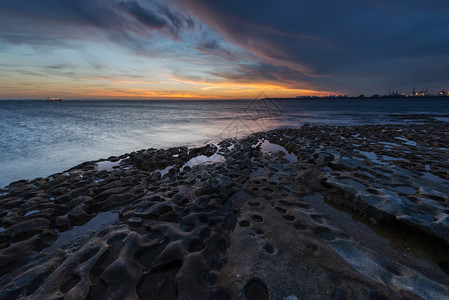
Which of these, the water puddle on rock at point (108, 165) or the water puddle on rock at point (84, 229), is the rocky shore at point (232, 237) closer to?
the water puddle on rock at point (84, 229)

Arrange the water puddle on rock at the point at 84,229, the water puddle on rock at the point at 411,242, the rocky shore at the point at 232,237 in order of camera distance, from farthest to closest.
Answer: the water puddle on rock at the point at 84,229, the water puddle on rock at the point at 411,242, the rocky shore at the point at 232,237

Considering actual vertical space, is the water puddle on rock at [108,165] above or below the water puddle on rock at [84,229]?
below

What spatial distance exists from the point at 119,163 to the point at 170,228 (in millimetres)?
8304

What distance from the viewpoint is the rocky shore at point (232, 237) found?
2836 millimetres

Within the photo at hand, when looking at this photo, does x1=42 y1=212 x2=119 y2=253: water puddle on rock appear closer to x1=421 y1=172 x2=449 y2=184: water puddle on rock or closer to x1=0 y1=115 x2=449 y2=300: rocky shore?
x1=0 y1=115 x2=449 y2=300: rocky shore

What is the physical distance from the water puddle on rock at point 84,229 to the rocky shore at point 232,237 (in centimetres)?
3

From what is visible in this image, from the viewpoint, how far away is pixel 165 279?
10.3 ft

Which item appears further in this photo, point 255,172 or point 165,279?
point 255,172

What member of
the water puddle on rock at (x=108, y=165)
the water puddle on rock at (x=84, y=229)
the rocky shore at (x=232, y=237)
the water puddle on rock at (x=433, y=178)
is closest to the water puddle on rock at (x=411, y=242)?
the rocky shore at (x=232, y=237)

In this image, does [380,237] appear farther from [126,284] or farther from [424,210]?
[126,284]

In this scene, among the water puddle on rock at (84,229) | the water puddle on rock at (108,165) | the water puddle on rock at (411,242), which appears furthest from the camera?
the water puddle on rock at (108,165)

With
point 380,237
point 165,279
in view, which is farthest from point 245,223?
point 380,237

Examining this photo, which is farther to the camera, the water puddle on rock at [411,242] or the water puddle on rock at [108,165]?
the water puddle on rock at [108,165]

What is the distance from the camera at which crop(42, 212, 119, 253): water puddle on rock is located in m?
4.38
